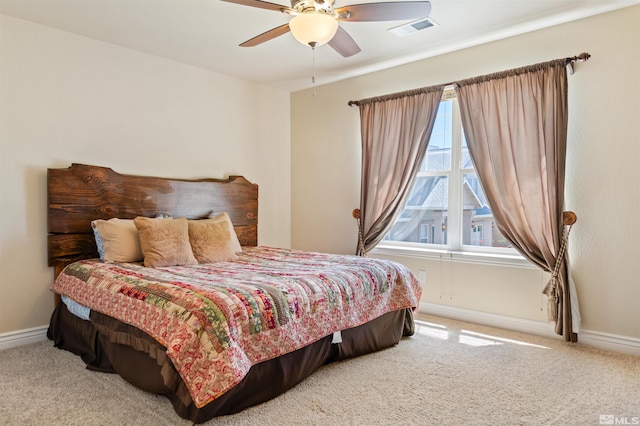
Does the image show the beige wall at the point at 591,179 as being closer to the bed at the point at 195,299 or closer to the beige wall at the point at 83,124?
the bed at the point at 195,299

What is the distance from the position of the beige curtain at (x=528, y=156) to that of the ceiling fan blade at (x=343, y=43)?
1312 millimetres

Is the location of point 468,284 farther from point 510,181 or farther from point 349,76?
point 349,76

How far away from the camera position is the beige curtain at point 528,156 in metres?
3.06

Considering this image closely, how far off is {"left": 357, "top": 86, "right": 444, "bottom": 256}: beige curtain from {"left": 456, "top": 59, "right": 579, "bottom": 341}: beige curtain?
1.43 ft

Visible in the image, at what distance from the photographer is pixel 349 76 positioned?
4.45 metres

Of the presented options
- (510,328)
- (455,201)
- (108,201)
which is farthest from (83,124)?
(510,328)

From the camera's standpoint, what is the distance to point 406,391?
7.55 ft

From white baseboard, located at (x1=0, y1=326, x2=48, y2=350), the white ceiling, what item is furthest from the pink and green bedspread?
the white ceiling

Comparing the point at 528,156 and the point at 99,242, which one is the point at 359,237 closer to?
the point at 528,156

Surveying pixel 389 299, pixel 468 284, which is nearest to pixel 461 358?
pixel 389 299

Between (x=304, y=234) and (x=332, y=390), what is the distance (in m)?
2.75

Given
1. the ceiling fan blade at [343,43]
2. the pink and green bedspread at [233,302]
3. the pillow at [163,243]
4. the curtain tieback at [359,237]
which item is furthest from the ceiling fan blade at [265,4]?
the curtain tieback at [359,237]

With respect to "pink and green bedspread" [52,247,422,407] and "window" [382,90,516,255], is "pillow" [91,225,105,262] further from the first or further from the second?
"window" [382,90,516,255]

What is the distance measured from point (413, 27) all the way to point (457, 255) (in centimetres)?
201
